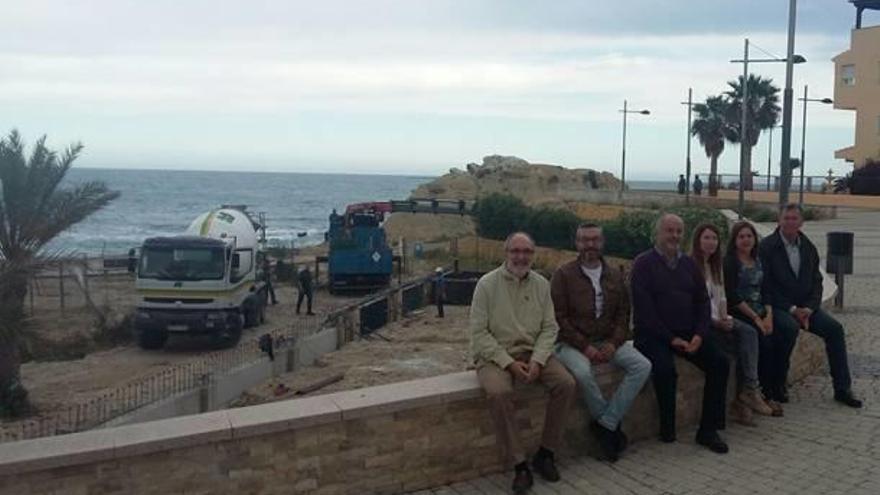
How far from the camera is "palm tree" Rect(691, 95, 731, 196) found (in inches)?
2363

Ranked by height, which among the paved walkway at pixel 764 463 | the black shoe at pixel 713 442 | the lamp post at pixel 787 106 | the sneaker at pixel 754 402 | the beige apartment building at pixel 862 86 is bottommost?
the paved walkway at pixel 764 463

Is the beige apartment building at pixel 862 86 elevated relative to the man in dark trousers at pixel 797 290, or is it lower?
elevated

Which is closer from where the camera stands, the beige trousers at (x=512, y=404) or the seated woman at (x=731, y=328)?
the beige trousers at (x=512, y=404)

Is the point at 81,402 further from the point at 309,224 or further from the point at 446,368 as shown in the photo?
the point at 309,224

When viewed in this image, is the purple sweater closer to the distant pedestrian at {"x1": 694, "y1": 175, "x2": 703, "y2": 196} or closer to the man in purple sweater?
the man in purple sweater

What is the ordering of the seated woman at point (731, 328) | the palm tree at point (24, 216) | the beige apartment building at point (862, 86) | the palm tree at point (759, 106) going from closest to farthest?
the seated woman at point (731, 328) < the palm tree at point (24, 216) < the beige apartment building at point (862, 86) < the palm tree at point (759, 106)

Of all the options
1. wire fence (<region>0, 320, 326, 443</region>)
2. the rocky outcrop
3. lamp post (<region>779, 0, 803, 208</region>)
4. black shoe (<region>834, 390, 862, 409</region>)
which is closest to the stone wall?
black shoe (<region>834, 390, 862, 409</region>)

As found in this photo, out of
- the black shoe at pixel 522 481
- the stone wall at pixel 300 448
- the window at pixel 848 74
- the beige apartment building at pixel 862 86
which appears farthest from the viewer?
the window at pixel 848 74

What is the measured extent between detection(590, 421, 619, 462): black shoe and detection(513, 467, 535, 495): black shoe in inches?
33.4

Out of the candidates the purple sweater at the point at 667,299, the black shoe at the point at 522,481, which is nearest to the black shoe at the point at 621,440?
the purple sweater at the point at 667,299

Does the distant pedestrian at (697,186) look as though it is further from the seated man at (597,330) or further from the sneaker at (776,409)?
the seated man at (597,330)

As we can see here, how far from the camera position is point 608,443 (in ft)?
20.9

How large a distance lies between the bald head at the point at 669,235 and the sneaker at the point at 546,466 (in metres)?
1.83

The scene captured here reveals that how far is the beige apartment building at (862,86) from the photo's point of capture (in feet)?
164
